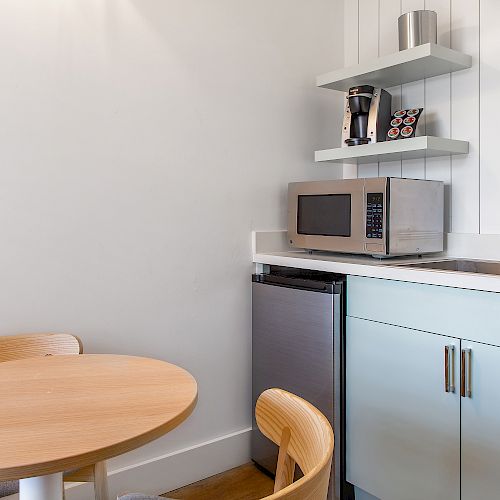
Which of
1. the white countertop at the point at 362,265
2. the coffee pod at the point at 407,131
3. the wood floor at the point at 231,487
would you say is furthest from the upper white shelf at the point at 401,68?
the wood floor at the point at 231,487

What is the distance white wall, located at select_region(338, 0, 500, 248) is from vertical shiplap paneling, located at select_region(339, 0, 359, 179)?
21cm

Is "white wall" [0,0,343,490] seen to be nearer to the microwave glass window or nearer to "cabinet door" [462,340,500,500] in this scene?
the microwave glass window

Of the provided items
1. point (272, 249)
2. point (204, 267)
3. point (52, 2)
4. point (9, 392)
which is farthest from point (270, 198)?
point (9, 392)

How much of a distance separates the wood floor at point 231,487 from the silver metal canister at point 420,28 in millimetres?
1915

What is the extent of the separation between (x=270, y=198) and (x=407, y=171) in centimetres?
65

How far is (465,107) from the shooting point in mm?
2240

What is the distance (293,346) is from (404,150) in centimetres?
90

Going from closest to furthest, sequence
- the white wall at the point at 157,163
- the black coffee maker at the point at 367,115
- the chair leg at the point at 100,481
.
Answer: the chair leg at the point at 100,481 → the white wall at the point at 157,163 → the black coffee maker at the point at 367,115

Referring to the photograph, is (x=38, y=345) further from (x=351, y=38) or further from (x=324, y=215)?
(x=351, y=38)

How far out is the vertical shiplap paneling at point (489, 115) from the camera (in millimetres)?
2129

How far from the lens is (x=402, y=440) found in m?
1.82

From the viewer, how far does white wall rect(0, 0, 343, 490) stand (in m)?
1.86

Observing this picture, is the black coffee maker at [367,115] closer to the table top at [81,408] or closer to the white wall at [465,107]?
the white wall at [465,107]

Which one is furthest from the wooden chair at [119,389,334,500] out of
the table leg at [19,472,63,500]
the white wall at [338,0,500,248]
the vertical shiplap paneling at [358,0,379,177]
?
the vertical shiplap paneling at [358,0,379,177]
